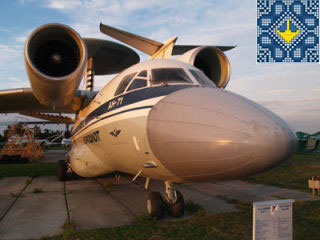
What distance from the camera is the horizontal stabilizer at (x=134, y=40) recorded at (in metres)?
8.45

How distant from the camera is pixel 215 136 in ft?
9.98

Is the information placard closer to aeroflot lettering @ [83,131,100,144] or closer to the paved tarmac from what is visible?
the paved tarmac

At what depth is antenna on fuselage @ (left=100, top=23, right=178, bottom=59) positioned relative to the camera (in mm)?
8320

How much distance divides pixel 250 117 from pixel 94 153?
14.3 feet

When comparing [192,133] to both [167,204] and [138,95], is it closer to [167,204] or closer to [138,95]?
[138,95]

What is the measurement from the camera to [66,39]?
22.6 ft

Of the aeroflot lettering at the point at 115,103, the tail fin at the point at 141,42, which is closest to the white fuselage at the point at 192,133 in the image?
the aeroflot lettering at the point at 115,103

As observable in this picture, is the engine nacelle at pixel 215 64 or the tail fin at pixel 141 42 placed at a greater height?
the tail fin at pixel 141 42

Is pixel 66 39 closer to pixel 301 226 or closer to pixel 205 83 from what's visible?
pixel 205 83

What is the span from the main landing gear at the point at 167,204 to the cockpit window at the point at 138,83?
1.82 metres

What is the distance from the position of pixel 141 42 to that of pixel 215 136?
21.6 ft

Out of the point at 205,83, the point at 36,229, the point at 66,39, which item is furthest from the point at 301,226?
the point at 66,39

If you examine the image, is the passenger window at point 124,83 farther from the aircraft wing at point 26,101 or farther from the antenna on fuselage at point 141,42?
the aircraft wing at point 26,101

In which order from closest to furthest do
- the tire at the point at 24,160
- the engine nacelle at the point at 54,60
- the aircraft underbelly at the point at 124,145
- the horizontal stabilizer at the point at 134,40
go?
the aircraft underbelly at the point at 124,145
the engine nacelle at the point at 54,60
the horizontal stabilizer at the point at 134,40
the tire at the point at 24,160
